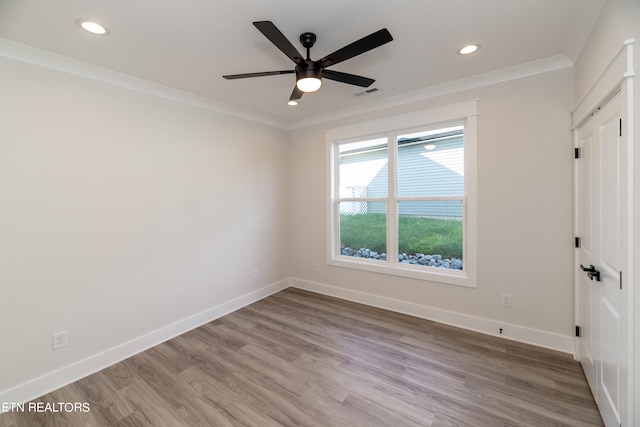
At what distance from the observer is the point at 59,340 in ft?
7.16

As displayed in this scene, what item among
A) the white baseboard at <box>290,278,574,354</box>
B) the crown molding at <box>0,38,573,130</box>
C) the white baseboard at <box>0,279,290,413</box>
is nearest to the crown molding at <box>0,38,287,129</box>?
the crown molding at <box>0,38,573,130</box>

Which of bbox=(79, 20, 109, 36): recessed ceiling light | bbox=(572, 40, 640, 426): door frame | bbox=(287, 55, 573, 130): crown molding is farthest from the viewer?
bbox=(287, 55, 573, 130): crown molding

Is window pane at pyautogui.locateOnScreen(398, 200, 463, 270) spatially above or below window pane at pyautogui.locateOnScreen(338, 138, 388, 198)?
below

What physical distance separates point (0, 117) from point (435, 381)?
12.7 feet

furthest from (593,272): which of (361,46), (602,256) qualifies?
(361,46)

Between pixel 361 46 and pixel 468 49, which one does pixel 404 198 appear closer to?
pixel 468 49

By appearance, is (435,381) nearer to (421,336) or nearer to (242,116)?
(421,336)

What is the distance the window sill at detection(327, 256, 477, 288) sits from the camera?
9.77ft

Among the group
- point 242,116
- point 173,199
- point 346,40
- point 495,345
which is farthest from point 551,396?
point 242,116

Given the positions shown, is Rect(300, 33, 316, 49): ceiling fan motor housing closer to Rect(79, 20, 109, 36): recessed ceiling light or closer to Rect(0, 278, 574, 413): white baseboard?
Rect(79, 20, 109, 36): recessed ceiling light

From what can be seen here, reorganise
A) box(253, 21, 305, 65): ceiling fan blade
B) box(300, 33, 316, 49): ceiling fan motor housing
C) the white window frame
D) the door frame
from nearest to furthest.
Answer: the door frame, box(253, 21, 305, 65): ceiling fan blade, box(300, 33, 316, 49): ceiling fan motor housing, the white window frame

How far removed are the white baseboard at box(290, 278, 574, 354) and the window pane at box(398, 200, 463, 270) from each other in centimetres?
55

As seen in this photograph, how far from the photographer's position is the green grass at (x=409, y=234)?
10.3 feet

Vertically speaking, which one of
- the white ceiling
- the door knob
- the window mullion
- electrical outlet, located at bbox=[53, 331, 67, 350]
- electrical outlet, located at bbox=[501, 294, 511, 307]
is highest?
the white ceiling
